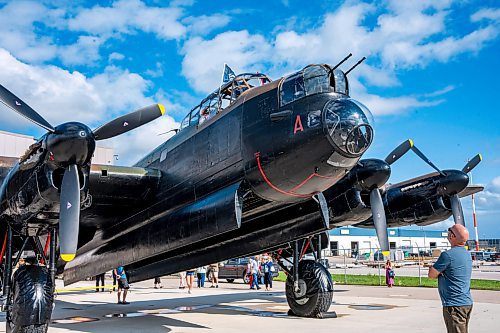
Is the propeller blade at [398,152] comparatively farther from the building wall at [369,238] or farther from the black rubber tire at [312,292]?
the building wall at [369,238]

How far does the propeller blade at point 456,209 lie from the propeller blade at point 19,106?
11824 mm

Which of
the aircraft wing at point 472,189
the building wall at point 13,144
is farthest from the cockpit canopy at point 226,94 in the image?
the building wall at point 13,144

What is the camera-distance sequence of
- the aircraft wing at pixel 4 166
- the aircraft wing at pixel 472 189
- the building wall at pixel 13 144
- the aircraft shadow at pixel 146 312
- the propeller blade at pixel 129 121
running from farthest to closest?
1. the building wall at pixel 13 144
2. the aircraft wing at pixel 472 189
3. the aircraft shadow at pixel 146 312
4. the aircraft wing at pixel 4 166
5. the propeller blade at pixel 129 121

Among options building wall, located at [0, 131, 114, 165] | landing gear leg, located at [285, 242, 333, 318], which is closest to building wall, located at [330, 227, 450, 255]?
building wall, located at [0, 131, 114, 165]

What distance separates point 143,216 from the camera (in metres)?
11.0

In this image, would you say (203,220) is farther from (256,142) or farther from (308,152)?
(308,152)

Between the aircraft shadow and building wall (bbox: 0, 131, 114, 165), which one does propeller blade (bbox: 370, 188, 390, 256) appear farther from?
building wall (bbox: 0, 131, 114, 165)

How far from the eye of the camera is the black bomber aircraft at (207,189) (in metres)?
8.02

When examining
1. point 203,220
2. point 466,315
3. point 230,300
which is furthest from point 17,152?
point 466,315

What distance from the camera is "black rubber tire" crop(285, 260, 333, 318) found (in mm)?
12148

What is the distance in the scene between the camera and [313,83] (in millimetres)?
8141

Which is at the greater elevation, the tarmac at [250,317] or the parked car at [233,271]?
the parked car at [233,271]

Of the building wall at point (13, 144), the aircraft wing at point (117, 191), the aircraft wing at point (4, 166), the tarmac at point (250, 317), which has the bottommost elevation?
the tarmac at point (250, 317)

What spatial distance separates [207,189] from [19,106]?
3819 millimetres
